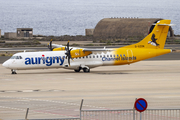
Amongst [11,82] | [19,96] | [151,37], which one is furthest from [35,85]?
[151,37]

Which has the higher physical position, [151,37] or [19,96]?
[151,37]

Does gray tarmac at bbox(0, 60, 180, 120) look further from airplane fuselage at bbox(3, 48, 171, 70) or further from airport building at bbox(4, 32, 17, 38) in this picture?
airport building at bbox(4, 32, 17, 38)

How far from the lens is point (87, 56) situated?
41562 millimetres

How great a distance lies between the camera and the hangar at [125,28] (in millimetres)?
107306

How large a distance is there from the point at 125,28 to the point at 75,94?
86.6 m

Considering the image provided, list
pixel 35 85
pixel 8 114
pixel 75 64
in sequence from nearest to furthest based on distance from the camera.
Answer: pixel 8 114
pixel 35 85
pixel 75 64

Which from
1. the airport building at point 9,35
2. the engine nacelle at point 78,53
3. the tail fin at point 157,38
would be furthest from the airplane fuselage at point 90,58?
the airport building at point 9,35

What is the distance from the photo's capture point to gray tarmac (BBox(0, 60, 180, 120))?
20.3 m

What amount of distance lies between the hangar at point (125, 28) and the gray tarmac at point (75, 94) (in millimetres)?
72537

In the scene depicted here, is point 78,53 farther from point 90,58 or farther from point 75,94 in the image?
point 75,94

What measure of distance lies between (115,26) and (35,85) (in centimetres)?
8435

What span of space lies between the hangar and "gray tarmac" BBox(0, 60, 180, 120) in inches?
2856

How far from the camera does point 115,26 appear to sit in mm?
112812

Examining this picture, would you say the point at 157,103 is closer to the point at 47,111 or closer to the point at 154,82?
the point at 47,111
